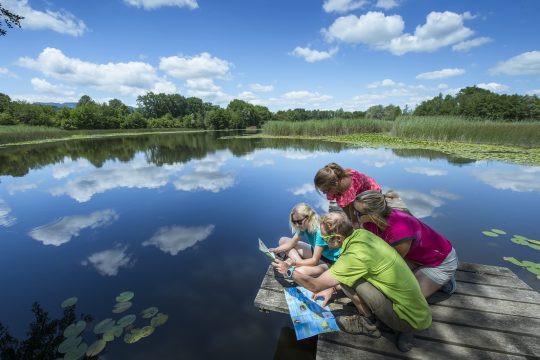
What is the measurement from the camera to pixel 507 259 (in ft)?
13.2

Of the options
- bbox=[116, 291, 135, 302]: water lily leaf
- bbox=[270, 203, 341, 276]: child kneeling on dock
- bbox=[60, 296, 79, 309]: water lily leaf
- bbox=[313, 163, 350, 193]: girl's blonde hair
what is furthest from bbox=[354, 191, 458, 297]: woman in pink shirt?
bbox=[60, 296, 79, 309]: water lily leaf

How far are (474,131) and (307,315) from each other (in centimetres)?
2106

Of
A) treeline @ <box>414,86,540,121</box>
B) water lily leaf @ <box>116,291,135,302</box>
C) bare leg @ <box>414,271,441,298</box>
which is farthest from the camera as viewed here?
treeline @ <box>414,86,540,121</box>

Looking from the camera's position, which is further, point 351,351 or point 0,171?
point 0,171

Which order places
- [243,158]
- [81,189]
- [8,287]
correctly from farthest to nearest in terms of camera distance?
1. [243,158]
2. [81,189]
3. [8,287]

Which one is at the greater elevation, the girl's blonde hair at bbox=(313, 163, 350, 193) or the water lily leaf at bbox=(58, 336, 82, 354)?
the girl's blonde hair at bbox=(313, 163, 350, 193)

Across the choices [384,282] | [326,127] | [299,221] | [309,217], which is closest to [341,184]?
[309,217]

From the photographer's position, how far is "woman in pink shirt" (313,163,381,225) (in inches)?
127

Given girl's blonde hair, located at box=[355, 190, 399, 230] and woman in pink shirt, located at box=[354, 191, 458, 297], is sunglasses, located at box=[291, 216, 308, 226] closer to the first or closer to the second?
woman in pink shirt, located at box=[354, 191, 458, 297]

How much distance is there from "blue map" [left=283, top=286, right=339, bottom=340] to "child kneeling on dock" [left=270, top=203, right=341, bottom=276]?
0.87ft

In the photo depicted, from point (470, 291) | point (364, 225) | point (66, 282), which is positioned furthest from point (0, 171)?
point (470, 291)

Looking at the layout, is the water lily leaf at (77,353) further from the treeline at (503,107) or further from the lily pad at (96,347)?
the treeline at (503,107)

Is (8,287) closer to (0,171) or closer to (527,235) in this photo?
(527,235)

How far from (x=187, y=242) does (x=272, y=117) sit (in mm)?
99630
